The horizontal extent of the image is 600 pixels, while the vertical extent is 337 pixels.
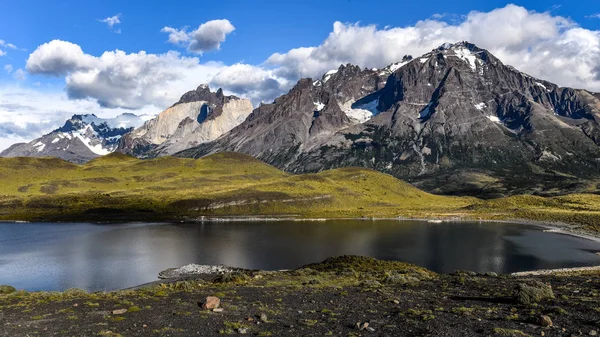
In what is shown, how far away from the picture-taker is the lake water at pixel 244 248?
84.9 metres

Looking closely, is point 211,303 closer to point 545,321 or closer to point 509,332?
point 509,332

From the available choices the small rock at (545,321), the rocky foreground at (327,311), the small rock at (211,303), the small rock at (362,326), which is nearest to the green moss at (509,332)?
the rocky foreground at (327,311)

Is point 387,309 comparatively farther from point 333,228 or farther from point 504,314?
point 333,228

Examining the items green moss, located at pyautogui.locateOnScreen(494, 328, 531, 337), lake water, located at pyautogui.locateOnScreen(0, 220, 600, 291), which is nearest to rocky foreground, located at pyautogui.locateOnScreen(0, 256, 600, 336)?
green moss, located at pyautogui.locateOnScreen(494, 328, 531, 337)

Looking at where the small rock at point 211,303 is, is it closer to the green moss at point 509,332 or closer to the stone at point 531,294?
the green moss at point 509,332

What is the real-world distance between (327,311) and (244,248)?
82194 mm

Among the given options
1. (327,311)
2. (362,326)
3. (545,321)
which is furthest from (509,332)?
(327,311)

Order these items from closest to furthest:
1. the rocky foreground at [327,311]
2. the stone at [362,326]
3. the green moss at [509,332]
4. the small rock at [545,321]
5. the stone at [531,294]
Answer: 1. the green moss at [509,332]
2. the small rock at [545,321]
3. the rocky foreground at [327,311]
4. the stone at [362,326]
5. the stone at [531,294]

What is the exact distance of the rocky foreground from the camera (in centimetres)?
2788

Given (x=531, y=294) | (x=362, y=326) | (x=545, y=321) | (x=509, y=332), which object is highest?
(x=545, y=321)

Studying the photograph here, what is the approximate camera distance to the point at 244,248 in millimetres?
113500

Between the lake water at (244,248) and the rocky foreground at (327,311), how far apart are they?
122ft

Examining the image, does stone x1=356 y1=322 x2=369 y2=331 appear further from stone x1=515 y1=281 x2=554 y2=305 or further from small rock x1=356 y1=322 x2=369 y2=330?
stone x1=515 y1=281 x2=554 y2=305

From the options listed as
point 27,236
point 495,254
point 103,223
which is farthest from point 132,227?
point 495,254
